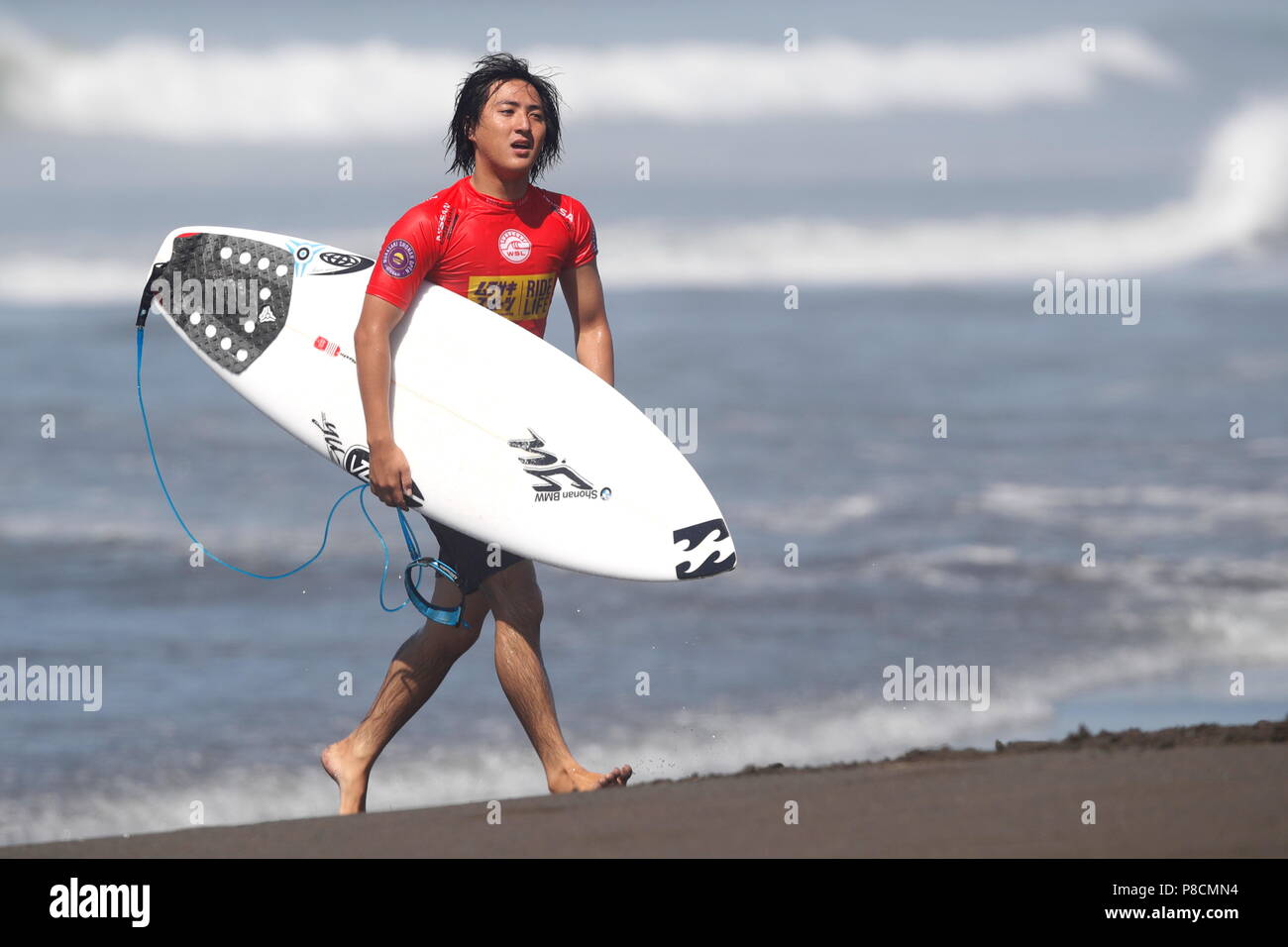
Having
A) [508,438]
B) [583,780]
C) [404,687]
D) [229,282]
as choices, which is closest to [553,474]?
[508,438]

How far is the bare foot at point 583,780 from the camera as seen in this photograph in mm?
3727

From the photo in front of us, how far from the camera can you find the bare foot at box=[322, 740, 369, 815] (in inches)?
154

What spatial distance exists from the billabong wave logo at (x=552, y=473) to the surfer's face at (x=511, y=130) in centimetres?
68

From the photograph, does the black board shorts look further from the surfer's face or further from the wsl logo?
the surfer's face

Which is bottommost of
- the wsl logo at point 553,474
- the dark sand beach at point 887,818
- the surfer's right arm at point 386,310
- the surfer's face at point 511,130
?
the dark sand beach at point 887,818

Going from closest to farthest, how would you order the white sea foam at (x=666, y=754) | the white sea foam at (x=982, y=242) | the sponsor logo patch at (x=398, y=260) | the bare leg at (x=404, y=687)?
the sponsor logo patch at (x=398, y=260) < the bare leg at (x=404, y=687) < the white sea foam at (x=666, y=754) < the white sea foam at (x=982, y=242)

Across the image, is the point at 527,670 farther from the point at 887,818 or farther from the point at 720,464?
the point at 720,464

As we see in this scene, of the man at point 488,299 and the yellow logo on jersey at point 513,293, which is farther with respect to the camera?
the yellow logo on jersey at point 513,293

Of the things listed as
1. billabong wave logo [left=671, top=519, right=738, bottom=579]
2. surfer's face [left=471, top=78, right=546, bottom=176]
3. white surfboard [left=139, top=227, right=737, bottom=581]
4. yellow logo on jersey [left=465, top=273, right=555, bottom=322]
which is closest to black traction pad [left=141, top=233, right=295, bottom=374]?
white surfboard [left=139, top=227, right=737, bottom=581]

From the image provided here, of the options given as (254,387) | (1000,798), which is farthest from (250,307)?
(1000,798)

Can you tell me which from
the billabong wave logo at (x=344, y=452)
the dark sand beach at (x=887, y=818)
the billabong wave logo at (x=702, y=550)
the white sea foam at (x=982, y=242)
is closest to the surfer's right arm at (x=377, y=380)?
the billabong wave logo at (x=344, y=452)

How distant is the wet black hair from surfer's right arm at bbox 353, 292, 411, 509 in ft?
1.35

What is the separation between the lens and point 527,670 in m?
3.79

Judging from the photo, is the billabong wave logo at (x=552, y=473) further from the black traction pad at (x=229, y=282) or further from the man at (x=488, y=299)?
the black traction pad at (x=229, y=282)
